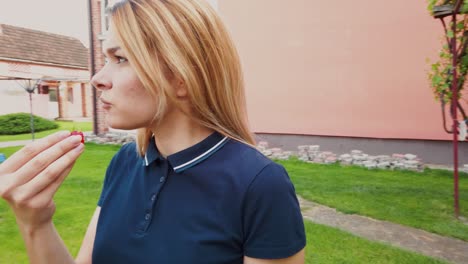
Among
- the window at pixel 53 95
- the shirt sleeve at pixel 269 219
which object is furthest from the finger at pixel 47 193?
the window at pixel 53 95

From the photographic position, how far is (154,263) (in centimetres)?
121

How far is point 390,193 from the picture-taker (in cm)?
575

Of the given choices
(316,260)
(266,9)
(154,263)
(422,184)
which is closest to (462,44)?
(422,184)

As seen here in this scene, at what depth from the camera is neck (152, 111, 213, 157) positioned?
1.39m

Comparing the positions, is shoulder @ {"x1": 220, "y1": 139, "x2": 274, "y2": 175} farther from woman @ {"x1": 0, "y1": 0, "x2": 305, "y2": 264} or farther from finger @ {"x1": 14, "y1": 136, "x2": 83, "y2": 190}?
finger @ {"x1": 14, "y1": 136, "x2": 83, "y2": 190}

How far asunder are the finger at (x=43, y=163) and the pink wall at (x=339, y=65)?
8.31 m

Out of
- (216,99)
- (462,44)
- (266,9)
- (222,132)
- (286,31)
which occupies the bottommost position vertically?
(222,132)

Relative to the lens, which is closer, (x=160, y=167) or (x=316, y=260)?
(x=160, y=167)

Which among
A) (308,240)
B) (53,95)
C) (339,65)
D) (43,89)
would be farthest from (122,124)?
(43,89)

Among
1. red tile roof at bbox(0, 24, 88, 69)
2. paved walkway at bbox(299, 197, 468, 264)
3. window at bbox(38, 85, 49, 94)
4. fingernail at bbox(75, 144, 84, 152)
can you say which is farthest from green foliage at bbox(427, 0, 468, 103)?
window at bbox(38, 85, 49, 94)

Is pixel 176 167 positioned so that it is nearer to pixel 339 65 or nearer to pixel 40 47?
pixel 339 65

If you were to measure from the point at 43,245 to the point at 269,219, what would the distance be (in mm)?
743

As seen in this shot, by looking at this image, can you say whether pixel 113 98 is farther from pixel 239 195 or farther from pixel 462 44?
pixel 462 44

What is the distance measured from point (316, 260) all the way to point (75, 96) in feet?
73.0
